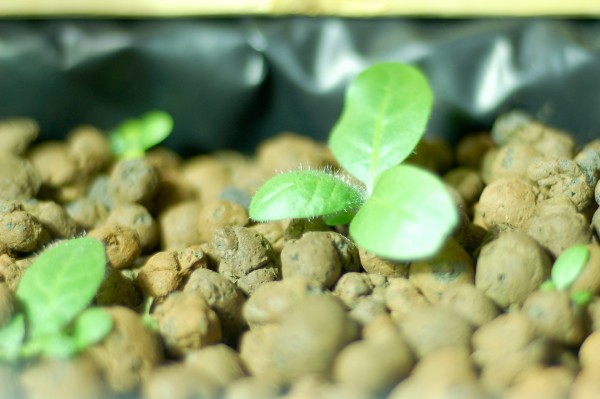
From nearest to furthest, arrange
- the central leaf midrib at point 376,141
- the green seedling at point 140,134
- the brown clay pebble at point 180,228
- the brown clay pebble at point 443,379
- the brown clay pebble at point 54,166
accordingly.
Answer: the brown clay pebble at point 443,379
the central leaf midrib at point 376,141
the brown clay pebble at point 180,228
the brown clay pebble at point 54,166
the green seedling at point 140,134

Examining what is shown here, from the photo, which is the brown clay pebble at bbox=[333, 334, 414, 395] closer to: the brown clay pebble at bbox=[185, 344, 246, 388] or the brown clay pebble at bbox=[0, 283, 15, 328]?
the brown clay pebble at bbox=[185, 344, 246, 388]

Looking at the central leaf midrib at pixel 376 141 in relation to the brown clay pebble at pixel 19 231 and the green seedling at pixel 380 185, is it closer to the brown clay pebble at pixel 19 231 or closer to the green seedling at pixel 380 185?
the green seedling at pixel 380 185

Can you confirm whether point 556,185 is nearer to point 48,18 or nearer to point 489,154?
point 489,154

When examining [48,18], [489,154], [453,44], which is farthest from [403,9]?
[48,18]

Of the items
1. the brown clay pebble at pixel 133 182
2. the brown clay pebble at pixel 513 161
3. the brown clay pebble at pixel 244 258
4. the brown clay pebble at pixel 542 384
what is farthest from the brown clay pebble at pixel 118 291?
the brown clay pebble at pixel 513 161

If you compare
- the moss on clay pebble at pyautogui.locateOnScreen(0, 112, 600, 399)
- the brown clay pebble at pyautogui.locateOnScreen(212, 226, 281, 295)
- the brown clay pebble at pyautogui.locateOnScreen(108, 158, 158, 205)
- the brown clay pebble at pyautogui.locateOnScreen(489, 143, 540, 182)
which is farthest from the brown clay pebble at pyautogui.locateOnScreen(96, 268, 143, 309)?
the brown clay pebble at pyautogui.locateOnScreen(489, 143, 540, 182)

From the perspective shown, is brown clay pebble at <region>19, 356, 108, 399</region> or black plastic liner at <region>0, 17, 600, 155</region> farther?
black plastic liner at <region>0, 17, 600, 155</region>
